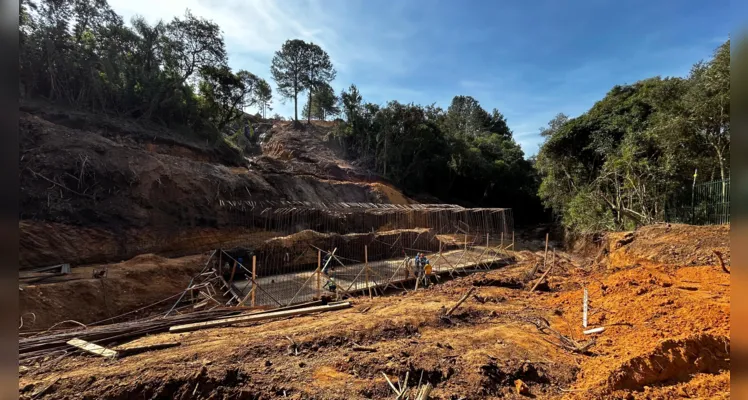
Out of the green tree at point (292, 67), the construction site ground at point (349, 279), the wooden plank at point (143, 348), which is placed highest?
the green tree at point (292, 67)

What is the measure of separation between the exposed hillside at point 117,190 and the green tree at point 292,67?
1840 cm

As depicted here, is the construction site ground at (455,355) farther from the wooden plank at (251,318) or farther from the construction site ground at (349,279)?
the construction site ground at (349,279)

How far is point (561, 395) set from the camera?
4.21 m

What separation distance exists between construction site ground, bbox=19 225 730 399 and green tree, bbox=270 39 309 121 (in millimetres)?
36229

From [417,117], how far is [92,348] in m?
30.7

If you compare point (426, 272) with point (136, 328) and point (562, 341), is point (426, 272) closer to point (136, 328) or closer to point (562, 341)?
point (562, 341)

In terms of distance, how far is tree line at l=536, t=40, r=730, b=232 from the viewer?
11.2m

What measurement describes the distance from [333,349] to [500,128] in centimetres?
5417

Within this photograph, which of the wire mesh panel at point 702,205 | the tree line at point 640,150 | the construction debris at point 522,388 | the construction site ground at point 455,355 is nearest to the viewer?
the construction site ground at point 455,355

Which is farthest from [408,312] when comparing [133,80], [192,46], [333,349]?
[192,46]

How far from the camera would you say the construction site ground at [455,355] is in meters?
4.09

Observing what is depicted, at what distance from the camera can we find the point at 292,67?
1470 inches

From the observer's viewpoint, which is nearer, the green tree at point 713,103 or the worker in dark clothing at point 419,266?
the green tree at point 713,103

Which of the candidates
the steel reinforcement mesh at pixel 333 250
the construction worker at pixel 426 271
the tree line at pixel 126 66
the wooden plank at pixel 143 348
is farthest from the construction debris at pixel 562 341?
the tree line at pixel 126 66
